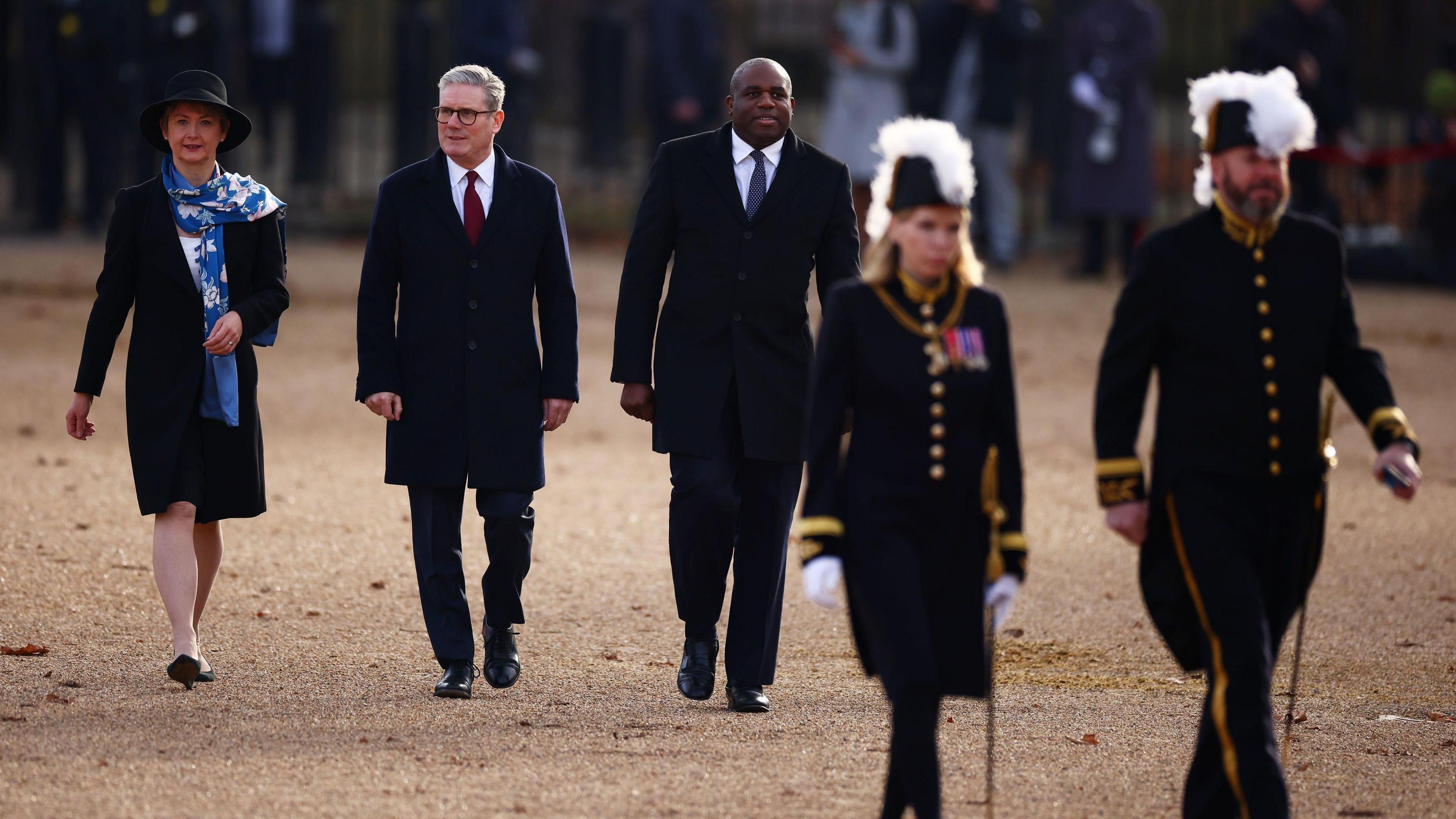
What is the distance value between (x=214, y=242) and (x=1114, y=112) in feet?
33.1

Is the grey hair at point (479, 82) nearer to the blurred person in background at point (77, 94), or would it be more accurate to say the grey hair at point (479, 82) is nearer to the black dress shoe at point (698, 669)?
the black dress shoe at point (698, 669)

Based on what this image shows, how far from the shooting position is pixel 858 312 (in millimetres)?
4586

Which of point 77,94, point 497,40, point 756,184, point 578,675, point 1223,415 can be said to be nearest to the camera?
point 1223,415

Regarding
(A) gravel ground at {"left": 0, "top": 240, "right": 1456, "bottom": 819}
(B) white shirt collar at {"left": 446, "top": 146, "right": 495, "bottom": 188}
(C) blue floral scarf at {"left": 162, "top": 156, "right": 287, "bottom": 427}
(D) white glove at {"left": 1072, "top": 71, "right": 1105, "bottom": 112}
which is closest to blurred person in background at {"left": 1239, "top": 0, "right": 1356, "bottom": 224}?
(D) white glove at {"left": 1072, "top": 71, "right": 1105, "bottom": 112}

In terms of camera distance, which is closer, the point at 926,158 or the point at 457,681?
the point at 926,158

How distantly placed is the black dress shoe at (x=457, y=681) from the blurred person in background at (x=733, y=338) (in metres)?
0.63

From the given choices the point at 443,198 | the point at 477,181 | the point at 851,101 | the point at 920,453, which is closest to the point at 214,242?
the point at 443,198

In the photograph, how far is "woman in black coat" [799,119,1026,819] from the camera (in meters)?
4.46

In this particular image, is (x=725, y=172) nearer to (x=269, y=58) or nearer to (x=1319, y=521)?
(x=1319, y=521)

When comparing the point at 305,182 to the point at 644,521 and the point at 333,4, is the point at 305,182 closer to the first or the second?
the point at 333,4

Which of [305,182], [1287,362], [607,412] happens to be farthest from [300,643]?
[305,182]

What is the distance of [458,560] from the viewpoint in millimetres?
6004

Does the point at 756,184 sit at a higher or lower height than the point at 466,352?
higher

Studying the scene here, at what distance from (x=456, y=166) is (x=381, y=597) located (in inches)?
73.9
